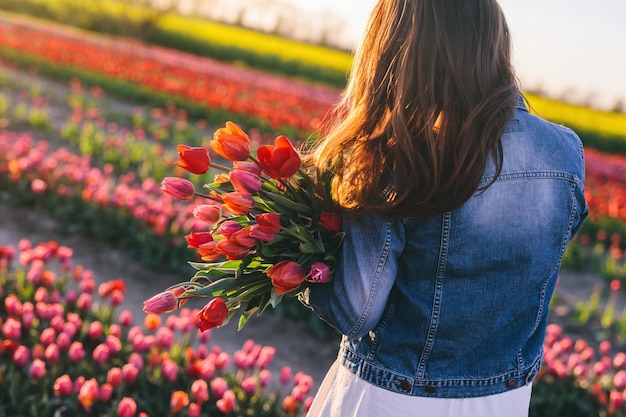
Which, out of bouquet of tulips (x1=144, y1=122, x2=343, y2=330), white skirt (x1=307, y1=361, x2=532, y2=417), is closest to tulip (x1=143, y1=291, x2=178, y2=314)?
bouquet of tulips (x1=144, y1=122, x2=343, y2=330)

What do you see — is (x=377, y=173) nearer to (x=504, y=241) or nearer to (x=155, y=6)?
(x=504, y=241)

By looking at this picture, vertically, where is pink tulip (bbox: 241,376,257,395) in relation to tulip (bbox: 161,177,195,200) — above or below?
below

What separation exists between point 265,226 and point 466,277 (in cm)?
48

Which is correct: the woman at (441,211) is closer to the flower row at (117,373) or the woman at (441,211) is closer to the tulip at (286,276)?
the tulip at (286,276)

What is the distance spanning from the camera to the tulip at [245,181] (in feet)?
5.22

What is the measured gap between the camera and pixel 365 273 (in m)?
1.52

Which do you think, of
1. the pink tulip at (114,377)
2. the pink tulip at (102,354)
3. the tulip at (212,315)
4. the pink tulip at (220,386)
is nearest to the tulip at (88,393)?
the pink tulip at (114,377)

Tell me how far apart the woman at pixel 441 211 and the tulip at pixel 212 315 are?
23 cm

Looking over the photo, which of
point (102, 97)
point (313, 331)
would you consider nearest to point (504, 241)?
point (313, 331)

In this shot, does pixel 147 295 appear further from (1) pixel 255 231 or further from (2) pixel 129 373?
(1) pixel 255 231

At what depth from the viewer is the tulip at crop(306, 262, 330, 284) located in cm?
159

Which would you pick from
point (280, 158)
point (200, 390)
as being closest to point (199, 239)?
point (280, 158)

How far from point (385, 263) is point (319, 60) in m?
30.0

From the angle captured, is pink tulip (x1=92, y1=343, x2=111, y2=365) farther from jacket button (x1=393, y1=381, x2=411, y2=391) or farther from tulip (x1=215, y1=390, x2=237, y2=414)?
jacket button (x1=393, y1=381, x2=411, y2=391)
